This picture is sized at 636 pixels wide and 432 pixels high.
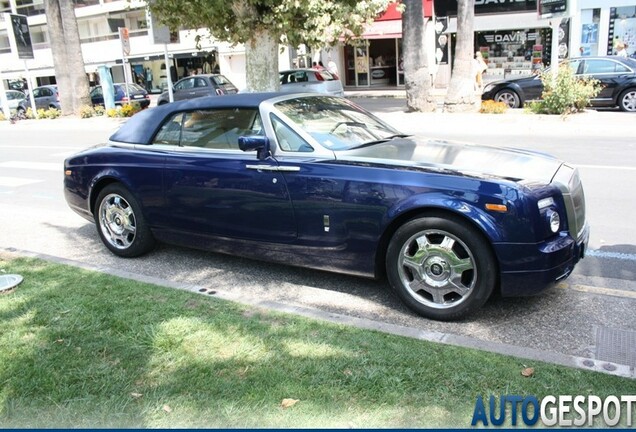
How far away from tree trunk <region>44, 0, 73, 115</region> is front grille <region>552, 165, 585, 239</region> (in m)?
24.9

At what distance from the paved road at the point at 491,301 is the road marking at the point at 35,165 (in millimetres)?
672

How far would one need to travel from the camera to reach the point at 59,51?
24.7 metres

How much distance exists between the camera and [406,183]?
399cm

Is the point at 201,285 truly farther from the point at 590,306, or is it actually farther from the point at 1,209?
the point at 1,209

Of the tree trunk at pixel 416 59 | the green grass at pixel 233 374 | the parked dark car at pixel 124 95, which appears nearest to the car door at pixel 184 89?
the parked dark car at pixel 124 95

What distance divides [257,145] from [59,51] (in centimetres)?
2381

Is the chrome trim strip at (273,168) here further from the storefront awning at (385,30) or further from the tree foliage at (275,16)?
the storefront awning at (385,30)

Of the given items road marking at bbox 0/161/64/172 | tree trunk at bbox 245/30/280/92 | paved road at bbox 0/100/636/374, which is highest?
tree trunk at bbox 245/30/280/92

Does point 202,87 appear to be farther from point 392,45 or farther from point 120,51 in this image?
point 120,51

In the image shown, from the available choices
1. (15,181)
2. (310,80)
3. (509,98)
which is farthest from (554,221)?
(310,80)

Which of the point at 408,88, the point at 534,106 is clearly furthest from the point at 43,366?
A: the point at 408,88

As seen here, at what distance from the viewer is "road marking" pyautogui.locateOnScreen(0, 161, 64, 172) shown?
39.4ft

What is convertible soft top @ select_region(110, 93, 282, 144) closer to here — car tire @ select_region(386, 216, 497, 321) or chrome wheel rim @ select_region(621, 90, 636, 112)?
car tire @ select_region(386, 216, 497, 321)

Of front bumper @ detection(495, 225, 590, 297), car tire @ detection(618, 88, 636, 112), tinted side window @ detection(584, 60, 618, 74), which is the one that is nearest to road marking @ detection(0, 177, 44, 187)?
front bumper @ detection(495, 225, 590, 297)
